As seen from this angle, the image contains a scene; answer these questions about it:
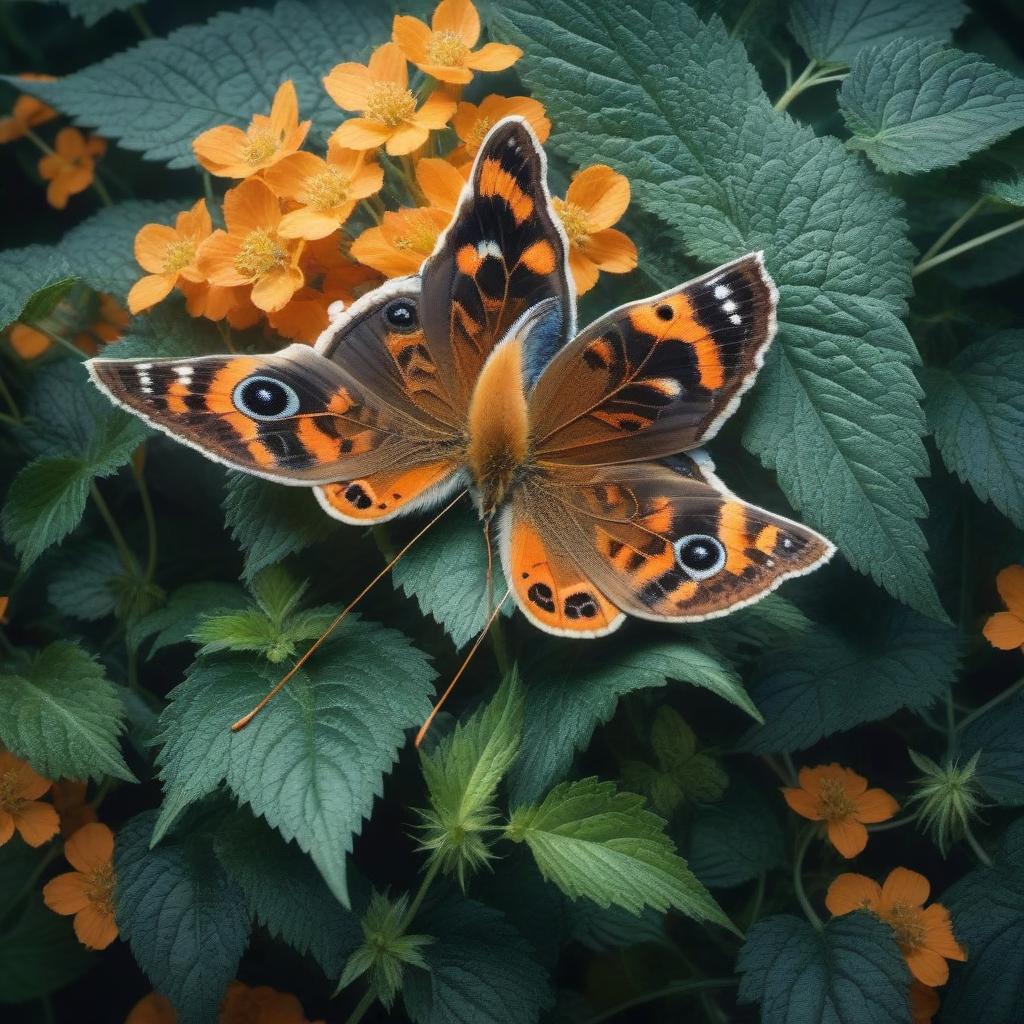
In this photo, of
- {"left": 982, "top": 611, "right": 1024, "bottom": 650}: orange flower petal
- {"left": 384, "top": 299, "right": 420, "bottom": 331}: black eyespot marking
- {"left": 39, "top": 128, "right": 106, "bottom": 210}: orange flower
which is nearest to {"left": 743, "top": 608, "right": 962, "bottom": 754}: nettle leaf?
{"left": 982, "top": 611, "right": 1024, "bottom": 650}: orange flower petal

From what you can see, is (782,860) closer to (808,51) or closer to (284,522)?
(284,522)

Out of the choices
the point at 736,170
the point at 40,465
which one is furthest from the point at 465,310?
the point at 40,465

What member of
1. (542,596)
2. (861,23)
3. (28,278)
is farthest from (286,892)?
(861,23)

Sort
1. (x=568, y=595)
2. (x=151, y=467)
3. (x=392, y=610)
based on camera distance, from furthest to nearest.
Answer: (x=151, y=467) → (x=392, y=610) → (x=568, y=595)

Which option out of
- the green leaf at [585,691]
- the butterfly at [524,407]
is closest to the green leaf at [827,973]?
the green leaf at [585,691]

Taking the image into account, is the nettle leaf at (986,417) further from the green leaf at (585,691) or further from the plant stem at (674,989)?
the plant stem at (674,989)

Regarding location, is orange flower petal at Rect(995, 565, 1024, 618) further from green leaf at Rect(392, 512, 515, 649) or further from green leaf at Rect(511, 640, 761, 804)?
green leaf at Rect(392, 512, 515, 649)
